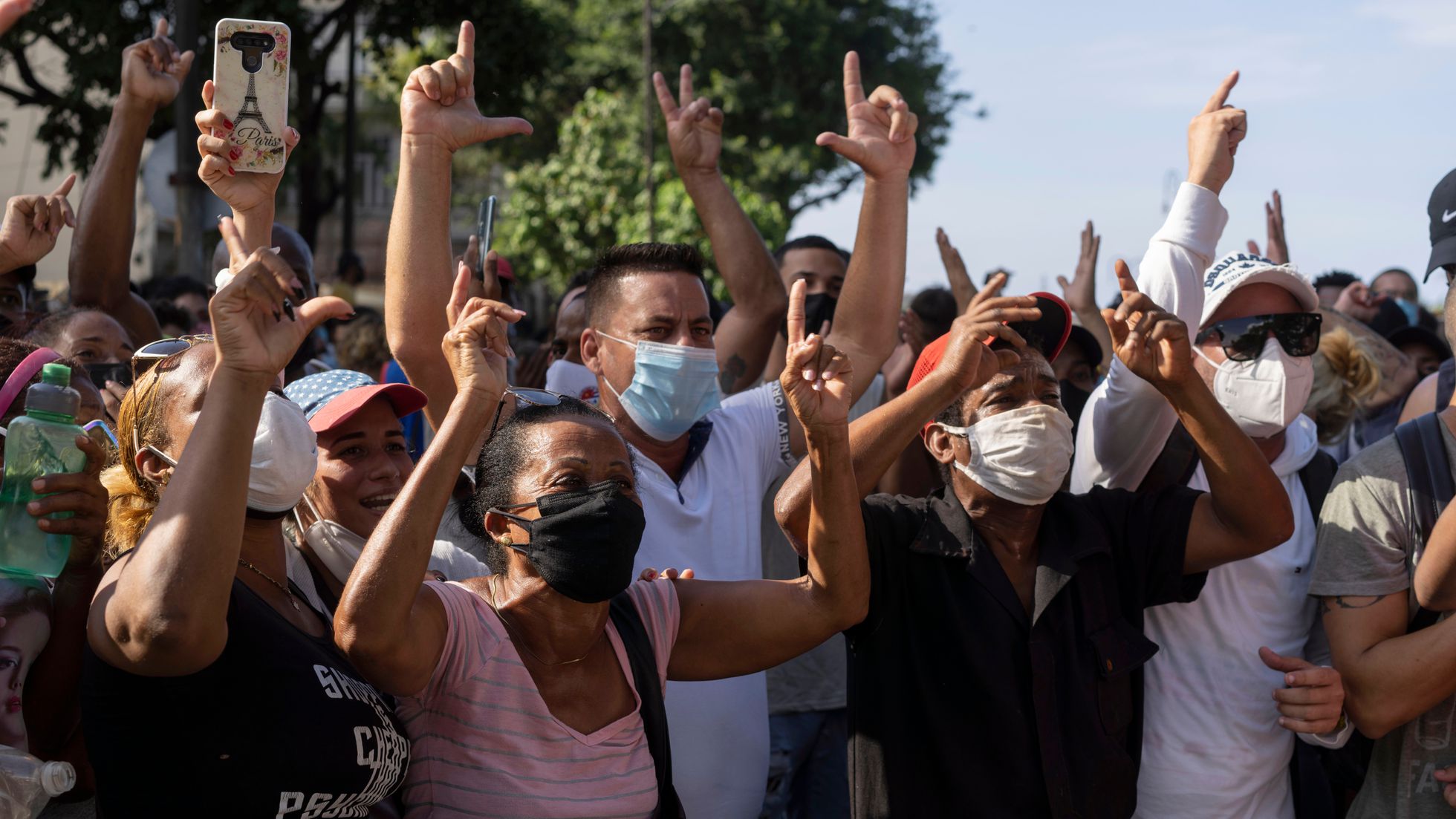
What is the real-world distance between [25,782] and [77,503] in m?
0.58

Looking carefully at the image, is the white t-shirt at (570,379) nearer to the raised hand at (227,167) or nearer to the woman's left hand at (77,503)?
the raised hand at (227,167)

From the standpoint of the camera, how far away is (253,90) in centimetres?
324

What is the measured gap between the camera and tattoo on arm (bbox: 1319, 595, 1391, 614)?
133 inches

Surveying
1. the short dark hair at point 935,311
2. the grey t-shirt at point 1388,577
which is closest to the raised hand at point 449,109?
the grey t-shirt at point 1388,577

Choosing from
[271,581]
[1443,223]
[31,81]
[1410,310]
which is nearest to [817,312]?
[1443,223]

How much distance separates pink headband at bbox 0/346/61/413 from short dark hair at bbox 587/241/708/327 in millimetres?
1578

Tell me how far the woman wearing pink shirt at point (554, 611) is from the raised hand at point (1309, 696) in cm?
112

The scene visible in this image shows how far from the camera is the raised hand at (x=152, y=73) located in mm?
4234

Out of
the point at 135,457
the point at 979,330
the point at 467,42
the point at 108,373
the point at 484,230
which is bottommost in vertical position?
the point at 135,457

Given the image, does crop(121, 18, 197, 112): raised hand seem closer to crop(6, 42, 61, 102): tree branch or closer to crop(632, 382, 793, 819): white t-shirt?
crop(632, 382, 793, 819): white t-shirt

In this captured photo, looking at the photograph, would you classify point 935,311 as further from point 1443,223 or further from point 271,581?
point 271,581

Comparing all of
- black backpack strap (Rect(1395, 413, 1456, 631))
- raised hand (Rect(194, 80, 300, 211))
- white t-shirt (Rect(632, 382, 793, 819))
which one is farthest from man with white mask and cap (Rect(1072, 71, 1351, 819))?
raised hand (Rect(194, 80, 300, 211))

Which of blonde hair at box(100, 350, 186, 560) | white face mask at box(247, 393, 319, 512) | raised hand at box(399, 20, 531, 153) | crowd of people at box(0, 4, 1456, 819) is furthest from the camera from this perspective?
raised hand at box(399, 20, 531, 153)

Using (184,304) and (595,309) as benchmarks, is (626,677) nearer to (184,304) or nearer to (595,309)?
(595,309)
